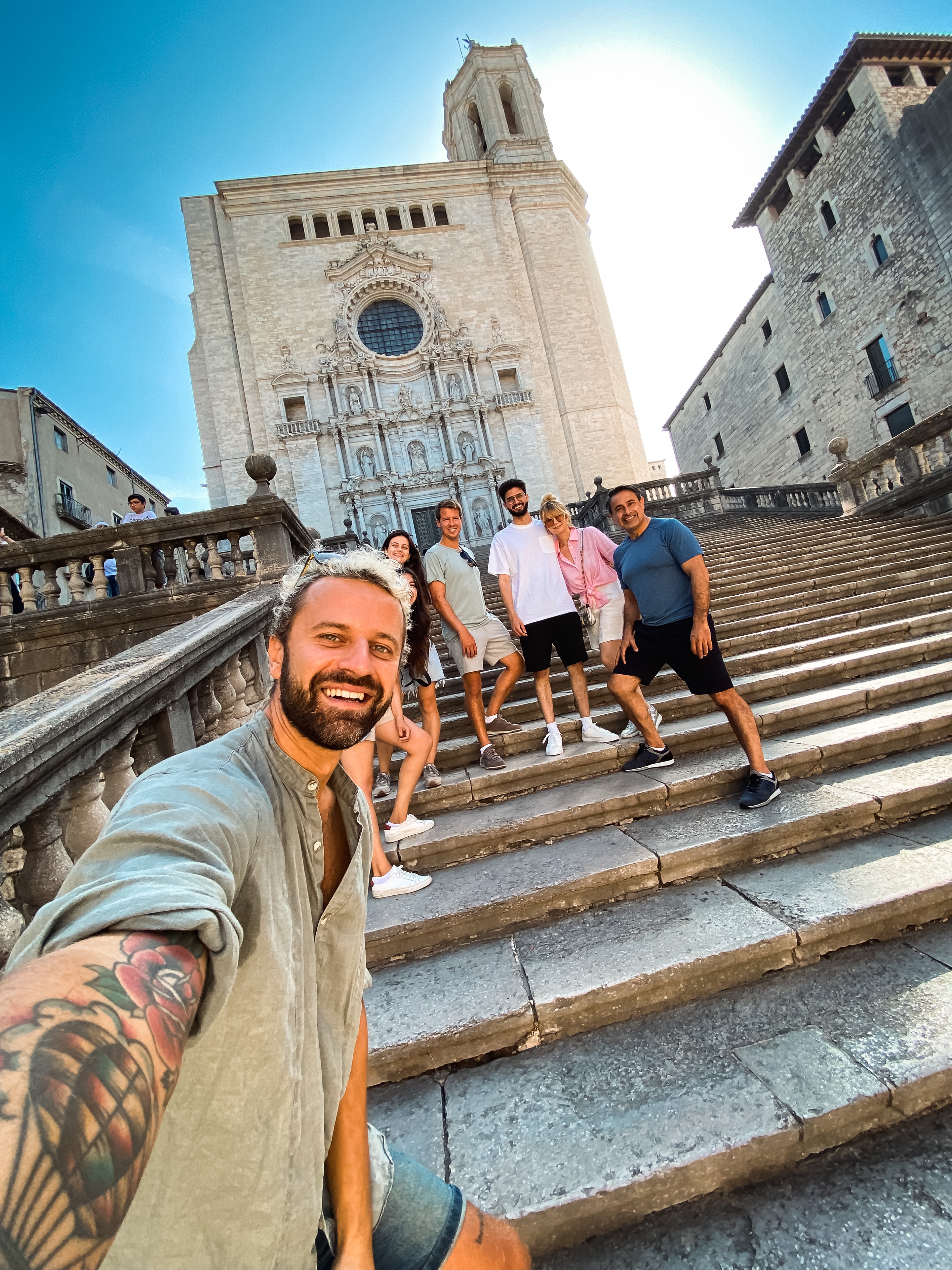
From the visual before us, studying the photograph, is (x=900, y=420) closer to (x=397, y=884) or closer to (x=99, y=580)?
(x=99, y=580)

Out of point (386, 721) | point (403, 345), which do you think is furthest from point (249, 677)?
point (403, 345)

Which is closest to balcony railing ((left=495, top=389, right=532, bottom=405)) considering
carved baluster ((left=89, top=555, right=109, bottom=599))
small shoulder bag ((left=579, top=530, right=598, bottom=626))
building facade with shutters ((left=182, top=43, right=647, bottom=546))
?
building facade with shutters ((left=182, top=43, right=647, bottom=546))

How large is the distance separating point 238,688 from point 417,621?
1.30 meters

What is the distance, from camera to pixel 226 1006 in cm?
79

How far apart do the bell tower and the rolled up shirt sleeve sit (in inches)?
1230

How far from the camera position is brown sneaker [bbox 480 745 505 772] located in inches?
147

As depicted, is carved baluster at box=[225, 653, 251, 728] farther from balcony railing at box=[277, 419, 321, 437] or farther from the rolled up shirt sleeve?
balcony railing at box=[277, 419, 321, 437]

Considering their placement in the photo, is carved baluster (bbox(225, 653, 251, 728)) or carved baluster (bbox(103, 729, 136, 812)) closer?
carved baluster (bbox(103, 729, 136, 812))

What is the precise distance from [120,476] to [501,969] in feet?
106

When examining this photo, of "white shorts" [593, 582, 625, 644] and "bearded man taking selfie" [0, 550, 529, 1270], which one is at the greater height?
"white shorts" [593, 582, 625, 644]

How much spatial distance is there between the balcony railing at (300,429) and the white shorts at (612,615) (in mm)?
18737

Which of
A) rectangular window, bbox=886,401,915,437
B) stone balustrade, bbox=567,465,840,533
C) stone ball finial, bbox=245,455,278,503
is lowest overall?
stone ball finial, bbox=245,455,278,503

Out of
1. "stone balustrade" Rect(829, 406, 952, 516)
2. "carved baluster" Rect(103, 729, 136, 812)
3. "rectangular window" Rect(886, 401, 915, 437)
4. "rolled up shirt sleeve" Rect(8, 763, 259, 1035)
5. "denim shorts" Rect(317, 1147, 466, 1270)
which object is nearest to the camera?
"rolled up shirt sleeve" Rect(8, 763, 259, 1035)

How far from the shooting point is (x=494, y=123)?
2606 cm
